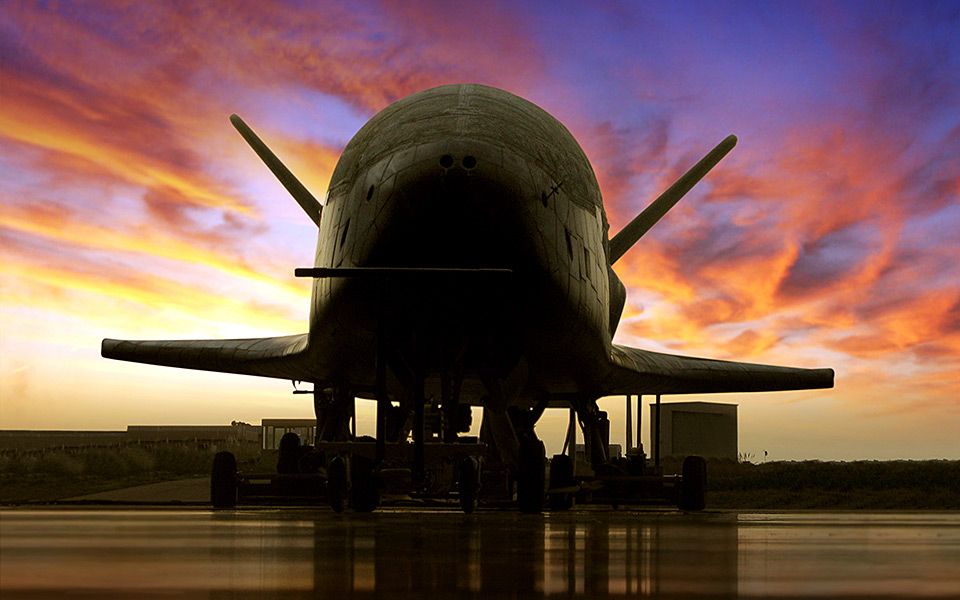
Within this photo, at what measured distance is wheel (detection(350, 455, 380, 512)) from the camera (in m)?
9.71

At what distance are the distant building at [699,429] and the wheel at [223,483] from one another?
39.0 meters

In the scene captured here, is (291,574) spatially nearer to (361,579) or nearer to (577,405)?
(361,579)

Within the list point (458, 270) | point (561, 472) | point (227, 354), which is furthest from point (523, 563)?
point (227, 354)

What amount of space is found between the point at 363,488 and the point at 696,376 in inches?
272

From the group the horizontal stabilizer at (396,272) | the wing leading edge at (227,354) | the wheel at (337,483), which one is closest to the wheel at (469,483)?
the wheel at (337,483)

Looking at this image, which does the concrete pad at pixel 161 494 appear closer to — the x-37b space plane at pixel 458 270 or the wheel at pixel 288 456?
the wheel at pixel 288 456

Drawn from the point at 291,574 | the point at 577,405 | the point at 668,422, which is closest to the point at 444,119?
the point at 577,405

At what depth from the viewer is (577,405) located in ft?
48.1

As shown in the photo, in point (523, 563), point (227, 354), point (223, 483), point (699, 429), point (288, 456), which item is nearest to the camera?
point (523, 563)

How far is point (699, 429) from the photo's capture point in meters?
52.6

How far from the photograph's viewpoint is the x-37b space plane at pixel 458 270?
349 inches

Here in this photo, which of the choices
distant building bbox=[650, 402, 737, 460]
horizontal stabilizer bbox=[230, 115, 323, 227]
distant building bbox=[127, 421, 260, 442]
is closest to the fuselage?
horizontal stabilizer bbox=[230, 115, 323, 227]

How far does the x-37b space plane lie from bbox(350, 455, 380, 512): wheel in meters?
0.03

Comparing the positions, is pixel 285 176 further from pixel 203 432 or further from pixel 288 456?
pixel 203 432
